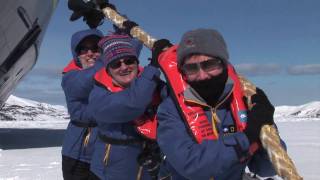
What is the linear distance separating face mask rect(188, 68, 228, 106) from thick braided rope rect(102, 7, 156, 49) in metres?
0.93

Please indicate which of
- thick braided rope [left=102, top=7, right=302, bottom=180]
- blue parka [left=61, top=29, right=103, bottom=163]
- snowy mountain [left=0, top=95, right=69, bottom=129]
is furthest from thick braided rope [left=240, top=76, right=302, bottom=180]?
snowy mountain [left=0, top=95, right=69, bottom=129]

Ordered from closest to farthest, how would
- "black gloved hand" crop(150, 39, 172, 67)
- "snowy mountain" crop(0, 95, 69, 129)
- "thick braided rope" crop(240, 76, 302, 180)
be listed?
"thick braided rope" crop(240, 76, 302, 180), "black gloved hand" crop(150, 39, 172, 67), "snowy mountain" crop(0, 95, 69, 129)

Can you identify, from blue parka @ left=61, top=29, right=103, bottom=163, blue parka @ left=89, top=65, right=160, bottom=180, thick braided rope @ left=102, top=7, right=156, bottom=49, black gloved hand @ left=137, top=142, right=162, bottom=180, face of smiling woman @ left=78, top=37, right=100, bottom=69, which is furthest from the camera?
face of smiling woman @ left=78, top=37, right=100, bottom=69

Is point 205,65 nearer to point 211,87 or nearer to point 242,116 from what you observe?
point 211,87

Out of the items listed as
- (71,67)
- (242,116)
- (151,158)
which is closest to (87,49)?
(71,67)

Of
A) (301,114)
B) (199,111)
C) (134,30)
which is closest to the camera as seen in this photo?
(199,111)

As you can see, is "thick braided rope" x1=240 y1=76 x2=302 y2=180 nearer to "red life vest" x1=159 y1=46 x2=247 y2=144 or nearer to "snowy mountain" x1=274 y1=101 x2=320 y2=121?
"red life vest" x1=159 y1=46 x2=247 y2=144

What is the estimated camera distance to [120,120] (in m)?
2.50

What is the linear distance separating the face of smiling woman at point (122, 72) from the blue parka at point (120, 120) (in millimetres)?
61

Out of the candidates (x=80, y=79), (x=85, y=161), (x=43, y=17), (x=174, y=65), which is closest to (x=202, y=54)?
(x=174, y=65)

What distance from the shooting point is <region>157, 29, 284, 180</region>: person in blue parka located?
6.15ft

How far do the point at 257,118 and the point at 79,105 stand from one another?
1.84 meters

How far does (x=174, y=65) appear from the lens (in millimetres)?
2186

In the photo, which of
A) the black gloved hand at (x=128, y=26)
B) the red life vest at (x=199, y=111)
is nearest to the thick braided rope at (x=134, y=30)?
the black gloved hand at (x=128, y=26)
